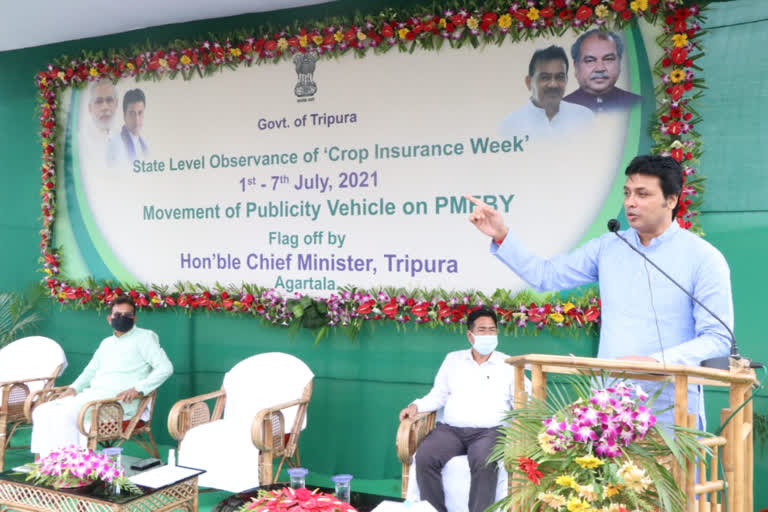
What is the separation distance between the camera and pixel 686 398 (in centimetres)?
174

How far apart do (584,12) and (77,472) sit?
12.1 ft

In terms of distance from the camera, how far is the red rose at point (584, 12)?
4023 millimetres

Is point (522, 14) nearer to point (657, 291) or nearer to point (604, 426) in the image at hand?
point (657, 291)

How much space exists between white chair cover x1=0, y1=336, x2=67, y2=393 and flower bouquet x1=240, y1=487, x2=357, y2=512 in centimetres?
341

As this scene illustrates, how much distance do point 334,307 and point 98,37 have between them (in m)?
3.17

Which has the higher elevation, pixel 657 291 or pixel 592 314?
pixel 657 291

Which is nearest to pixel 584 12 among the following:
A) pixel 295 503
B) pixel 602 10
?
pixel 602 10

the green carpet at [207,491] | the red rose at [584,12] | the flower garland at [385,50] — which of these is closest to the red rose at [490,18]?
the flower garland at [385,50]

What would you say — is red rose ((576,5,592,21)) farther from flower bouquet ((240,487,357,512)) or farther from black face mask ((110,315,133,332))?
black face mask ((110,315,133,332))

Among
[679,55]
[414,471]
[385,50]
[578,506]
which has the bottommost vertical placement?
[414,471]

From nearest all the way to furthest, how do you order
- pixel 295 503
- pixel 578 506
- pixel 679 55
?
pixel 578 506 < pixel 295 503 < pixel 679 55

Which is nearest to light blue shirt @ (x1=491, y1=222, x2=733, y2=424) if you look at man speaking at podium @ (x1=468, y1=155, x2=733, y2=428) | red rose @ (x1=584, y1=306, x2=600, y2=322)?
man speaking at podium @ (x1=468, y1=155, x2=733, y2=428)

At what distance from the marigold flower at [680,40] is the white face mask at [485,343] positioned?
1933mm

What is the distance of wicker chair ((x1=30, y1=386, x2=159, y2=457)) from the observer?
4.34m
